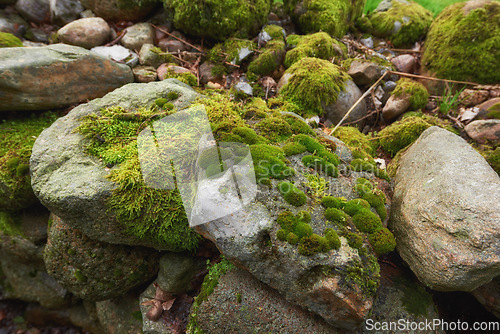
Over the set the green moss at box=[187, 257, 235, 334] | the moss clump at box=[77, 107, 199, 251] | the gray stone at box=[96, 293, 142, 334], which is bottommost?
the gray stone at box=[96, 293, 142, 334]

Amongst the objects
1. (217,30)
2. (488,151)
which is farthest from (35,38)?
(488,151)

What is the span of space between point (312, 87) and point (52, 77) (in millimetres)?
4073

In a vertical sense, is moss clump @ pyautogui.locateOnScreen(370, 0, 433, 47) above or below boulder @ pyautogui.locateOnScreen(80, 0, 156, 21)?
above

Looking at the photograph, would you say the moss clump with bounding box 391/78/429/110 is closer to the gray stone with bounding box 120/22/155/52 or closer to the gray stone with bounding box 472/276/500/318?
the gray stone with bounding box 472/276/500/318

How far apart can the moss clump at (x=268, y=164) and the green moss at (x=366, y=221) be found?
0.79m

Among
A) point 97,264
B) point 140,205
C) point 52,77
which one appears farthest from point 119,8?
point 97,264

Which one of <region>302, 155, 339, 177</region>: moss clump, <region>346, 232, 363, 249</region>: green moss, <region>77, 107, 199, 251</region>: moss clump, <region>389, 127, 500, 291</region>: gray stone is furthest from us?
<region>302, 155, 339, 177</region>: moss clump

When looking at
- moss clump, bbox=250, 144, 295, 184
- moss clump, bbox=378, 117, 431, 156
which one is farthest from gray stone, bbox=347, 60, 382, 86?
moss clump, bbox=250, 144, 295, 184

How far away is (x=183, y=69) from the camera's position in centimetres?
502

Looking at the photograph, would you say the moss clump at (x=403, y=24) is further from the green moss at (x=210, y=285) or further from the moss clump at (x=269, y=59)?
the green moss at (x=210, y=285)

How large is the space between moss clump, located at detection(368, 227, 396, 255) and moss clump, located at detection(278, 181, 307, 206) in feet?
2.53

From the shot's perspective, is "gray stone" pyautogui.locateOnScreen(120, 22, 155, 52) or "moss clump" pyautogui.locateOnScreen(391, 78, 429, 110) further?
"gray stone" pyautogui.locateOnScreen(120, 22, 155, 52)

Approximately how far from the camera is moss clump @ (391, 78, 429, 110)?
487 centimetres

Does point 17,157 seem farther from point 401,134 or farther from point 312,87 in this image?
point 401,134
